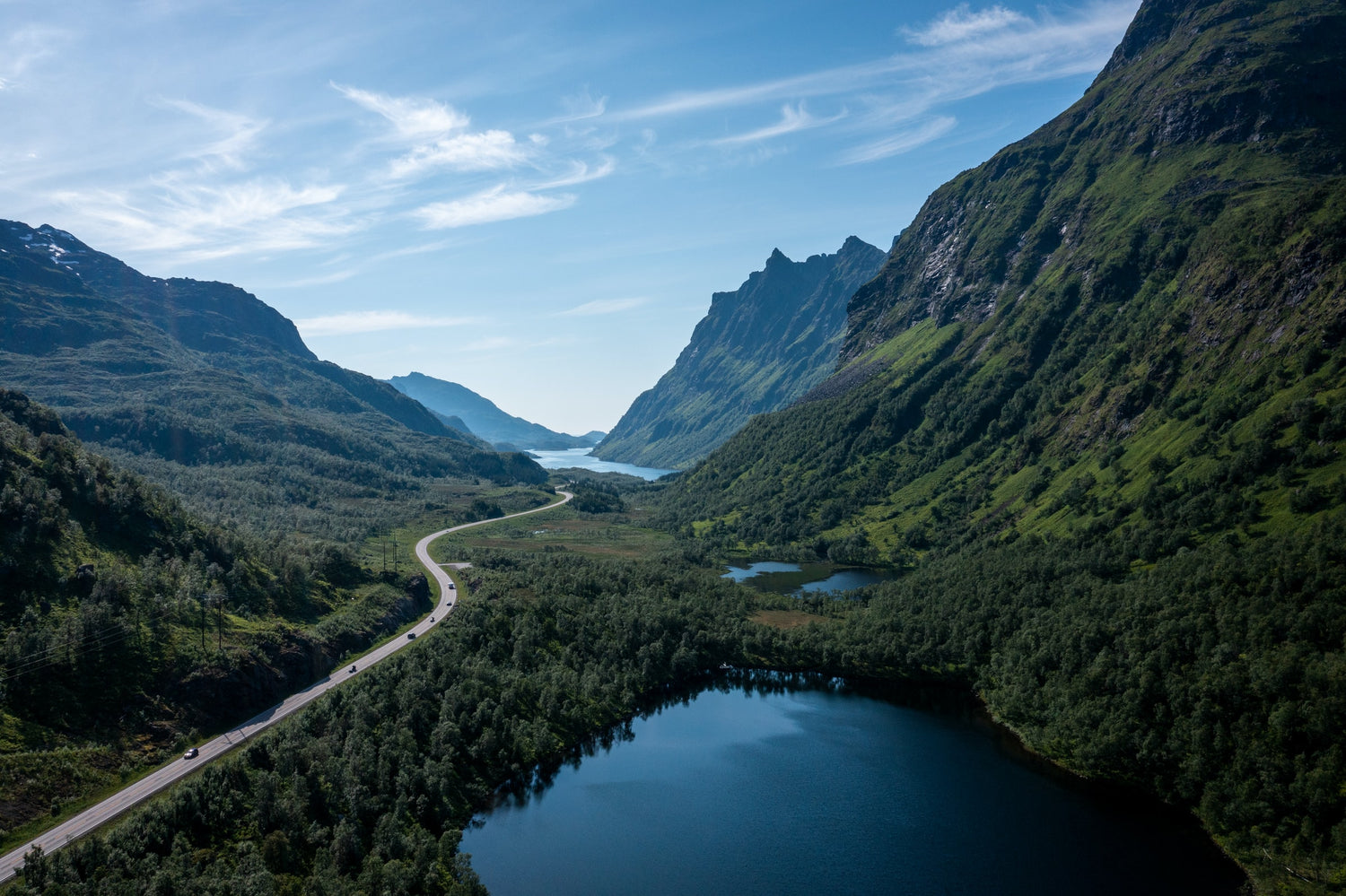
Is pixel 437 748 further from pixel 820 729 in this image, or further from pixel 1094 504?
pixel 1094 504

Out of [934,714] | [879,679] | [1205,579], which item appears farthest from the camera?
[879,679]

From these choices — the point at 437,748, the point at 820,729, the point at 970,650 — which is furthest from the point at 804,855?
the point at 970,650

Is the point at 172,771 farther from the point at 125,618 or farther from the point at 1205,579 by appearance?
the point at 1205,579

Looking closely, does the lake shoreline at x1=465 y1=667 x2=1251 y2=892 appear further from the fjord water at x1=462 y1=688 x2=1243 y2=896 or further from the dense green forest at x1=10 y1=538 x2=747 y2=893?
the dense green forest at x1=10 y1=538 x2=747 y2=893

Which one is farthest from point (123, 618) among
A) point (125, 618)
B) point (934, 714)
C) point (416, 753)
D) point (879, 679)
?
point (934, 714)

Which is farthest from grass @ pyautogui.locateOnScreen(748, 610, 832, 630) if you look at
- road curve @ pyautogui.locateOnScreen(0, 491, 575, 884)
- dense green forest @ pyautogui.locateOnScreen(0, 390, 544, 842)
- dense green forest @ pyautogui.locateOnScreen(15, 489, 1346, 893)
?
dense green forest @ pyautogui.locateOnScreen(0, 390, 544, 842)

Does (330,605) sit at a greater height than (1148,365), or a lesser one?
lesser

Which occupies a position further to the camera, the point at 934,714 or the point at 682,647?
the point at 682,647

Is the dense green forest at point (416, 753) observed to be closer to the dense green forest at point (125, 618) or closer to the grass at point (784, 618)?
the grass at point (784, 618)
